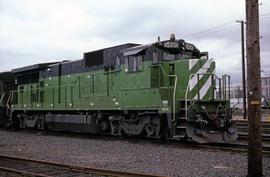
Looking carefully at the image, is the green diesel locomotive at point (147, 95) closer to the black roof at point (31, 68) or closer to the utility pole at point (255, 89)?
the black roof at point (31, 68)

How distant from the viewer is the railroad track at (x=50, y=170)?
6177 mm

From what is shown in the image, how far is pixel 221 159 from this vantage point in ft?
25.4

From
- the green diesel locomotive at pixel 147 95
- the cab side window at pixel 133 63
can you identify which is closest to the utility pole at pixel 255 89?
→ the green diesel locomotive at pixel 147 95

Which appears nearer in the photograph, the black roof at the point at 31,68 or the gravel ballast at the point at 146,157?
the gravel ballast at the point at 146,157

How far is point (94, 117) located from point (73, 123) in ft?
4.93

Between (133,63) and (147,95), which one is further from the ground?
(133,63)

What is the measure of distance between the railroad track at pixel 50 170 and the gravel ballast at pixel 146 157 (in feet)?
1.93

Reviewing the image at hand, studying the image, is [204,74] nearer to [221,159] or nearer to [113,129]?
[221,159]

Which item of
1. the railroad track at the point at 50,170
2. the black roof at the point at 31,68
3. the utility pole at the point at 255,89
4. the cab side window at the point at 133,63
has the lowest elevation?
the railroad track at the point at 50,170

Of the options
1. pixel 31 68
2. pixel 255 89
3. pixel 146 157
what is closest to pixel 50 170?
pixel 146 157

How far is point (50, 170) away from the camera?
6773mm

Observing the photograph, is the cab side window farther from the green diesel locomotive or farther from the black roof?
the black roof

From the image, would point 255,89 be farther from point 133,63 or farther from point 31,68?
point 31,68

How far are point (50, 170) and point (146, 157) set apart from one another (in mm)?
2550
